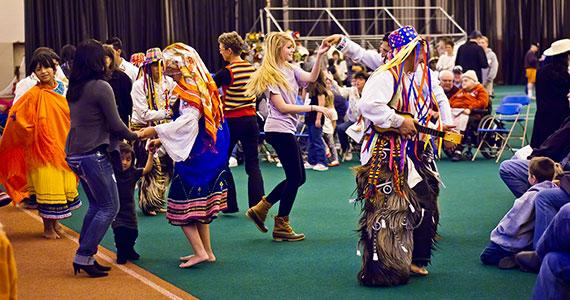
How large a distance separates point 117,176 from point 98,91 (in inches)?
33.6

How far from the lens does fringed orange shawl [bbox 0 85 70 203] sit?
8.05 meters

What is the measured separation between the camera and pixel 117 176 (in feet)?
23.3

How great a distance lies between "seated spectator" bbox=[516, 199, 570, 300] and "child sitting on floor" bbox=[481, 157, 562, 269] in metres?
1.65

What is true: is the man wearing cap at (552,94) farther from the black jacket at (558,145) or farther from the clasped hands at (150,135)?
the clasped hands at (150,135)

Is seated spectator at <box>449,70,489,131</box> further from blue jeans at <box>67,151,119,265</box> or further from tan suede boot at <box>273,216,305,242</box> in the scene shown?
blue jeans at <box>67,151,119,265</box>

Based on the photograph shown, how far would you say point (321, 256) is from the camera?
7188mm

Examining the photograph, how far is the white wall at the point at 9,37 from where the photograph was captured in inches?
746

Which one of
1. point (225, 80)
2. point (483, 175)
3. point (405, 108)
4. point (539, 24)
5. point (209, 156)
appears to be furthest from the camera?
point (539, 24)

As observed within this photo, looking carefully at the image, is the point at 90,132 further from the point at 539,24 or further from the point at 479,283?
the point at 539,24

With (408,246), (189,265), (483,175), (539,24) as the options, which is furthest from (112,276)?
(539,24)

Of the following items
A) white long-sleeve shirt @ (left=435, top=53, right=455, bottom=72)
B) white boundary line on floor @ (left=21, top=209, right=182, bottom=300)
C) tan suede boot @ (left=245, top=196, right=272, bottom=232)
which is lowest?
white boundary line on floor @ (left=21, top=209, right=182, bottom=300)

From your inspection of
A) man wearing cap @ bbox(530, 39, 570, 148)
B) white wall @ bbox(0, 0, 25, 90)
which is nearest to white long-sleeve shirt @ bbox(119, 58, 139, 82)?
man wearing cap @ bbox(530, 39, 570, 148)

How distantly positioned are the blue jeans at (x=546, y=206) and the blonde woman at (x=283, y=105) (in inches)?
75.8

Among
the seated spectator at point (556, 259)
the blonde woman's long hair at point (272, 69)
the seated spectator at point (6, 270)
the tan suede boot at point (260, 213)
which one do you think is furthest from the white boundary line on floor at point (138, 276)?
the seated spectator at point (6, 270)
